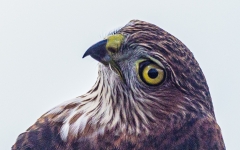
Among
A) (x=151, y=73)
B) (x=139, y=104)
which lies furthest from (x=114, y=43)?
(x=139, y=104)

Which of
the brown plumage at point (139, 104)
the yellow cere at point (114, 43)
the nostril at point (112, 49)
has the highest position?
the yellow cere at point (114, 43)

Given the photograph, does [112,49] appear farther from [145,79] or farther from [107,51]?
[145,79]

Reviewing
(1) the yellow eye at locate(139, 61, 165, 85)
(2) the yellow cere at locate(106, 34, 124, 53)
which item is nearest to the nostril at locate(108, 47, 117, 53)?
(2) the yellow cere at locate(106, 34, 124, 53)

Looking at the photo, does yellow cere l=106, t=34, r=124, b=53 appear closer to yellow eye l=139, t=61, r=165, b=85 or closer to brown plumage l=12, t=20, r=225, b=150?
brown plumage l=12, t=20, r=225, b=150

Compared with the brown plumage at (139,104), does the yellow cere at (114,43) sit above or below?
above

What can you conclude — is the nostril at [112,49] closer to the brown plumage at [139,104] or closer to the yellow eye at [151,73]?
the brown plumage at [139,104]

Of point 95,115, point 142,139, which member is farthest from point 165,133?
point 95,115

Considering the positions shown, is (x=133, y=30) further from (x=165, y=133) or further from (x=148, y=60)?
(x=165, y=133)

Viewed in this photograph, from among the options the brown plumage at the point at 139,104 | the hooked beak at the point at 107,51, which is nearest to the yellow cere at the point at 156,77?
the brown plumage at the point at 139,104
